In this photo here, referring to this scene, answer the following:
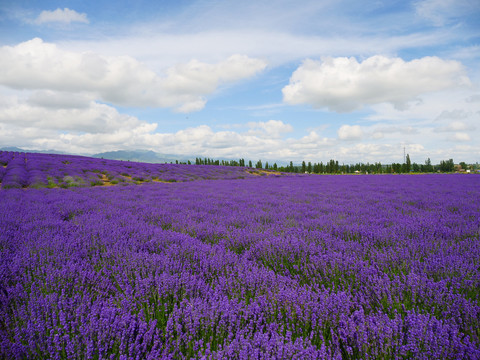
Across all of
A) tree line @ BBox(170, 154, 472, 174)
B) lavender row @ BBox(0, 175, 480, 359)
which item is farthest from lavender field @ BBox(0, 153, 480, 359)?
tree line @ BBox(170, 154, 472, 174)

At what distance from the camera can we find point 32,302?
1.69 metres

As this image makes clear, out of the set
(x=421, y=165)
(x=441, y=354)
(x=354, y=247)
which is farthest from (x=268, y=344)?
(x=421, y=165)

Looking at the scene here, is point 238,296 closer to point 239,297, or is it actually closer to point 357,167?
point 239,297

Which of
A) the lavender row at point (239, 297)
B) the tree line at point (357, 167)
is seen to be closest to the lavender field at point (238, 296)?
the lavender row at point (239, 297)

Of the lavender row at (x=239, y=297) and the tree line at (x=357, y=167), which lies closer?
the lavender row at (x=239, y=297)

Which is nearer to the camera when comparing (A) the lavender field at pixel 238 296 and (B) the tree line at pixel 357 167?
(A) the lavender field at pixel 238 296

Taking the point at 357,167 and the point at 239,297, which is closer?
the point at 239,297

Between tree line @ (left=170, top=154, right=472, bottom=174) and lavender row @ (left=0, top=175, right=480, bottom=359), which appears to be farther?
tree line @ (left=170, top=154, right=472, bottom=174)

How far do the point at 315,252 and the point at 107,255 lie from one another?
7.38 ft

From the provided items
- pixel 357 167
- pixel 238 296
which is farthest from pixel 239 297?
pixel 357 167

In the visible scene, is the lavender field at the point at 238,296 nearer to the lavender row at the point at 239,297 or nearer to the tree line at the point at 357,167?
the lavender row at the point at 239,297

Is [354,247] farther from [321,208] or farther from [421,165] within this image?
[421,165]

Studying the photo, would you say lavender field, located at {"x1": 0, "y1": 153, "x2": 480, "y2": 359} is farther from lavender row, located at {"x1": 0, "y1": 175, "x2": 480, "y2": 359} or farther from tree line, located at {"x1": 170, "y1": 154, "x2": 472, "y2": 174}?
tree line, located at {"x1": 170, "y1": 154, "x2": 472, "y2": 174}

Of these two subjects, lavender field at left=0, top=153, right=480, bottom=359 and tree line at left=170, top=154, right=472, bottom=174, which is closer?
lavender field at left=0, top=153, right=480, bottom=359
